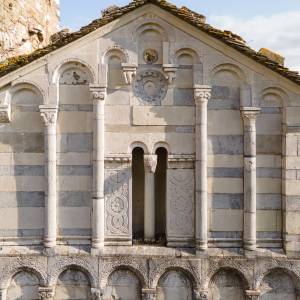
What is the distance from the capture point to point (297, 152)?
7.12 meters

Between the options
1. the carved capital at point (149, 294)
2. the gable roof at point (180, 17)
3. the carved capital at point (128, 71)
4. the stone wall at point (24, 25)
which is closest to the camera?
the gable roof at point (180, 17)

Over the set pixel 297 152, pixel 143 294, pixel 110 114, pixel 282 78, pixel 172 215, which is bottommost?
pixel 143 294

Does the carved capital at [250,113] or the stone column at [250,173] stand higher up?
the carved capital at [250,113]

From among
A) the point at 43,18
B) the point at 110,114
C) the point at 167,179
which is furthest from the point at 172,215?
the point at 43,18

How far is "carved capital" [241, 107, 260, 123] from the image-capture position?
7.10 metres

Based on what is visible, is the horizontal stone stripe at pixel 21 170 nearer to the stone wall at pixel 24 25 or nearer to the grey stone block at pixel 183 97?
the grey stone block at pixel 183 97

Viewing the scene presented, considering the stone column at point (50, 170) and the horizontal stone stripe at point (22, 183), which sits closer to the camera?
the stone column at point (50, 170)

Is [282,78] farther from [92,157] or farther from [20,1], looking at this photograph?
[20,1]

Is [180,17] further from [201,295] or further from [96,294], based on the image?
[96,294]

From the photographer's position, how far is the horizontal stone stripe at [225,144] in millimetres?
7230

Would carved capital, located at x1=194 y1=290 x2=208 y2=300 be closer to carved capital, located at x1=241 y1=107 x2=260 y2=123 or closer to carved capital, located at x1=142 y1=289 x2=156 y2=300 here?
carved capital, located at x1=142 y1=289 x2=156 y2=300

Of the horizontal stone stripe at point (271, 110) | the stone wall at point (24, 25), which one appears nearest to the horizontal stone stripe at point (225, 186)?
the horizontal stone stripe at point (271, 110)

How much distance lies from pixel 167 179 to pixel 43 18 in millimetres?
6662

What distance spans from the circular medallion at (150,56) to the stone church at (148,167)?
0.04 metres
